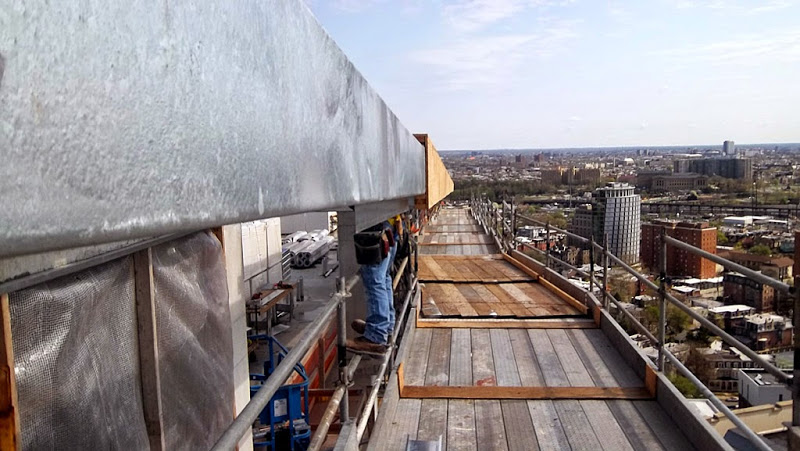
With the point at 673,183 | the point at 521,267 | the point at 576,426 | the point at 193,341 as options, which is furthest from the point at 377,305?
the point at 673,183

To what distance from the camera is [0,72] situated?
376 millimetres

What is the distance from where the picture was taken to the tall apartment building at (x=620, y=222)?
20375 mm

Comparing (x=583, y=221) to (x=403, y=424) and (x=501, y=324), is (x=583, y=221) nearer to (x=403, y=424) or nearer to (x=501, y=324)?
(x=501, y=324)

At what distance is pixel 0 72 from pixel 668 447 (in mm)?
3833

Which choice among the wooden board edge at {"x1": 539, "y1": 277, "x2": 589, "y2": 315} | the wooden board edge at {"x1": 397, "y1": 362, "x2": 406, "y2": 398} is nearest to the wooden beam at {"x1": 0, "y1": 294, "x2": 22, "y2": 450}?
the wooden board edge at {"x1": 397, "y1": 362, "x2": 406, "y2": 398}

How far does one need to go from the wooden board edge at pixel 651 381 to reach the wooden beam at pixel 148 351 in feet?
11.4

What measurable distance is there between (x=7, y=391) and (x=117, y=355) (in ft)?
1.06

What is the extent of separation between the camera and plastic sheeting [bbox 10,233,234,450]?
47.4 inches

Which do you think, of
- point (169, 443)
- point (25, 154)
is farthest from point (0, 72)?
point (169, 443)

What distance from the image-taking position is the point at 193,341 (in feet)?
6.18

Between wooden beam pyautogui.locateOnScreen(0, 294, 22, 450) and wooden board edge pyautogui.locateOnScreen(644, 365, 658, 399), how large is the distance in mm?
3925

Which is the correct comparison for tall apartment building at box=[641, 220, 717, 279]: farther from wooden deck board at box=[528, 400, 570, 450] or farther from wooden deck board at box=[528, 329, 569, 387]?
wooden deck board at box=[528, 400, 570, 450]

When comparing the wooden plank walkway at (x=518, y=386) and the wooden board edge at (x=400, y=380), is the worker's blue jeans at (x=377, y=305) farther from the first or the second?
the wooden plank walkway at (x=518, y=386)

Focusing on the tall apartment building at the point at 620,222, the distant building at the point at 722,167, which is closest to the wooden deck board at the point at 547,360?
the tall apartment building at the point at 620,222
